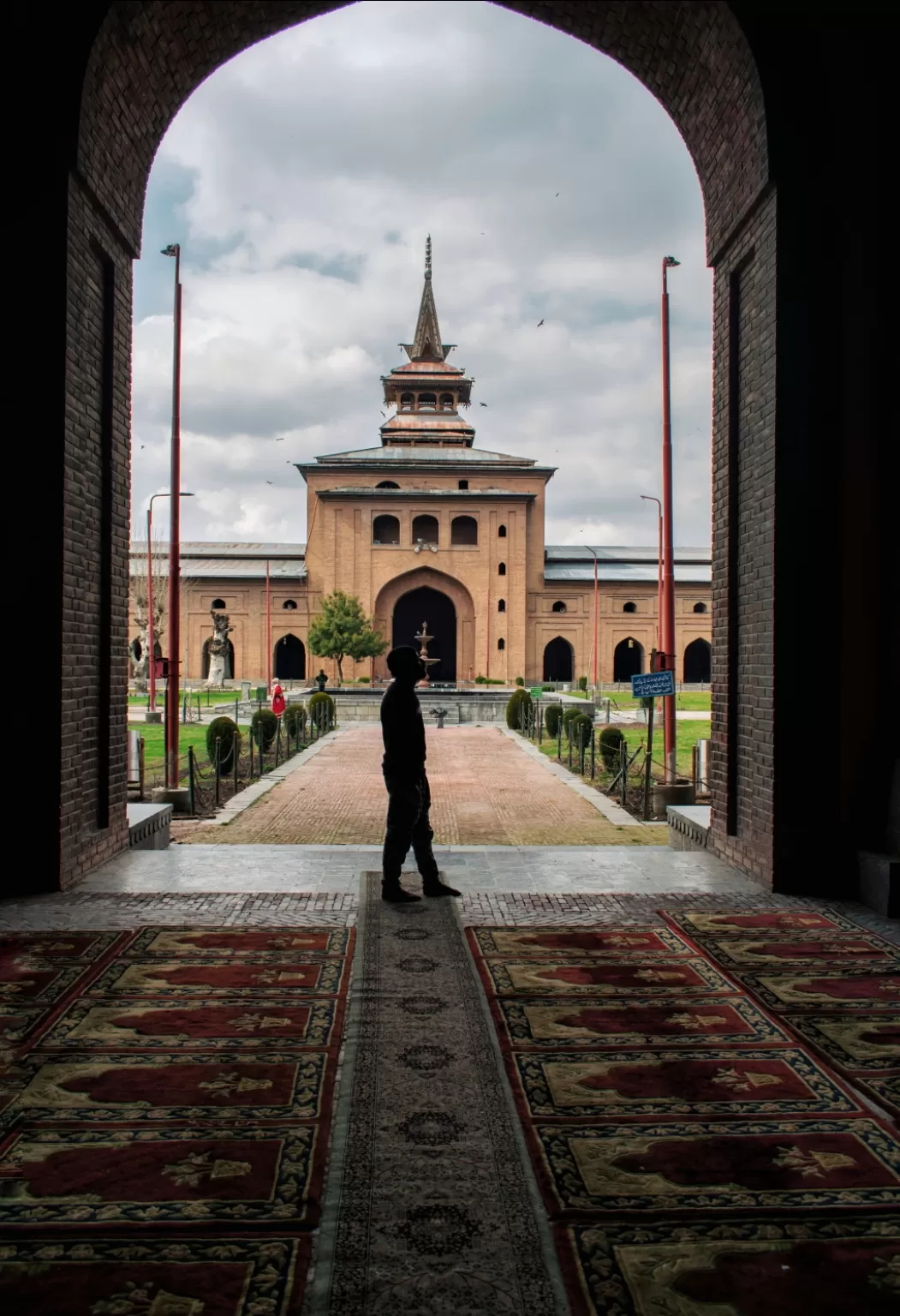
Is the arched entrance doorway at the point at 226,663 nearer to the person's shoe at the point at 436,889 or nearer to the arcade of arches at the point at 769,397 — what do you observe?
the arcade of arches at the point at 769,397

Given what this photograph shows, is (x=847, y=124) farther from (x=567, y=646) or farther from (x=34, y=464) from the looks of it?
(x=567, y=646)

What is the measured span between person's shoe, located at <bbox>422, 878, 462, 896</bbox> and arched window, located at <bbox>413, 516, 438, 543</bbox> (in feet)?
124

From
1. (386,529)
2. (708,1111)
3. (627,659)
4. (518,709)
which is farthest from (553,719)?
(627,659)

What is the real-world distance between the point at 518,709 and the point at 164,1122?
21.8 m

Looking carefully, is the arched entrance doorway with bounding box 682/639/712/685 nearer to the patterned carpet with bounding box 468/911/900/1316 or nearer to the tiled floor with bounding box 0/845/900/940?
the tiled floor with bounding box 0/845/900/940

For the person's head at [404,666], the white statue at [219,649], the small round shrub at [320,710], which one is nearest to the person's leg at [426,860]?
the person's head at [404,666]

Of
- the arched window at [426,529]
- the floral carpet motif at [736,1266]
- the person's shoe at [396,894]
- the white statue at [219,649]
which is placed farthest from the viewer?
the arched window at [426,529]

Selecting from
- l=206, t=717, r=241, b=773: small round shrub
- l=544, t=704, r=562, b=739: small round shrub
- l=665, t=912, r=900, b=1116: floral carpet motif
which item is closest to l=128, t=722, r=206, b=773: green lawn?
l=206, t=717, r=241, b=773: small round shrub

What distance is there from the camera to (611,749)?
14602 millimetres

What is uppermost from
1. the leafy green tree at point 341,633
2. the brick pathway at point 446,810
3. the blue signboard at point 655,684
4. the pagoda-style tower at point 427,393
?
the pagoda-style tower at point 427,393

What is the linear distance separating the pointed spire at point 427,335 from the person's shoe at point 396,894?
46007 millimetres

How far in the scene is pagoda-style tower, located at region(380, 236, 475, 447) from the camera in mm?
46219

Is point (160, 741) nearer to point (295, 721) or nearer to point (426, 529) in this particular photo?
point (295, 721)

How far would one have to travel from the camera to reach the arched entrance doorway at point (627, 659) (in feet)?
147
